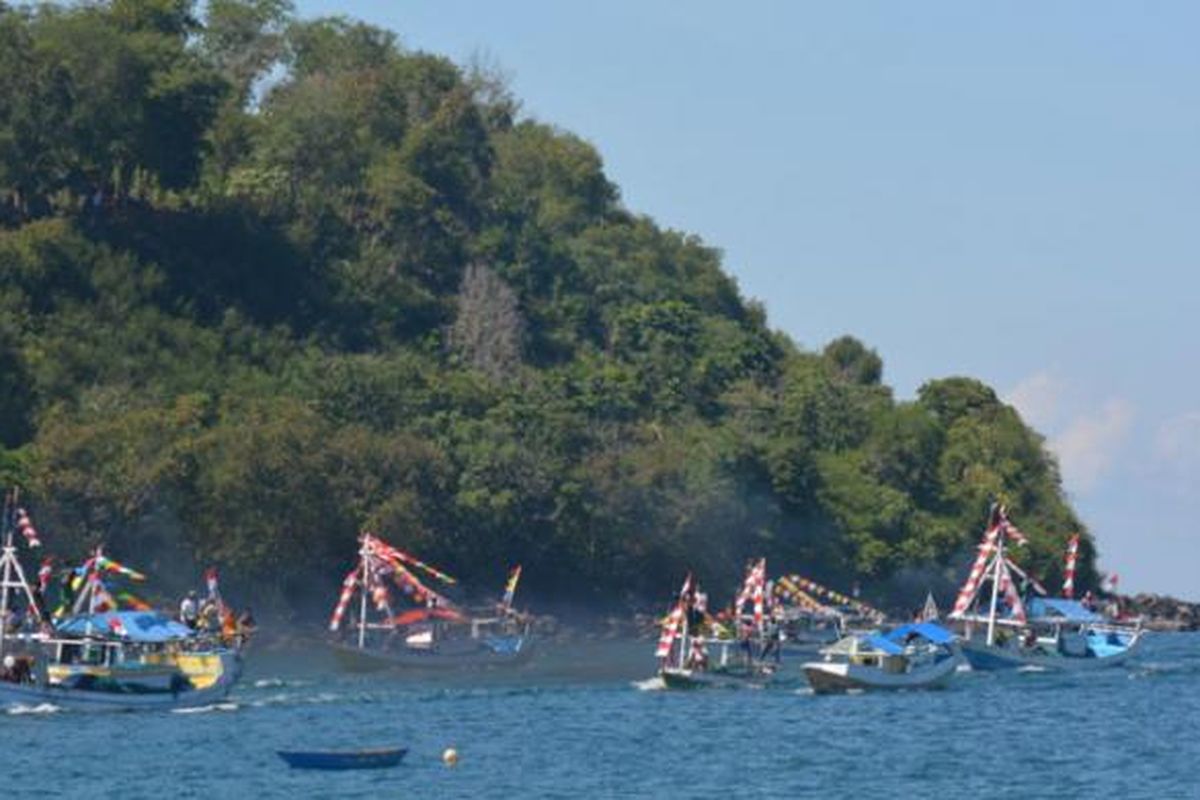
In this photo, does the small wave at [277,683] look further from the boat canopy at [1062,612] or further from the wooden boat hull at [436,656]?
the boat canopy at [1062,612]

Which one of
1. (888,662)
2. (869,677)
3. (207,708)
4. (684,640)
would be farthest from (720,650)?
(207,708)

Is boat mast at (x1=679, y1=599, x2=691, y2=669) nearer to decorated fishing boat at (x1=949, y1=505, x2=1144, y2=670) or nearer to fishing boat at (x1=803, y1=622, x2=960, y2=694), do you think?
fishing boat at (x1=803, y1=622, x2=960, y2=694)

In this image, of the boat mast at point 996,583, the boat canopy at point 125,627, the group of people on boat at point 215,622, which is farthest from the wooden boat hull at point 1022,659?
the boat canopy at point 125,627

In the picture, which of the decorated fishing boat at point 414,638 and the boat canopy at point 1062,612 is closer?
the decorated fishing boat at point 414,638

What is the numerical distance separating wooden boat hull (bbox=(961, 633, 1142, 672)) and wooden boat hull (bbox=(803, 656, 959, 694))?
9.97m

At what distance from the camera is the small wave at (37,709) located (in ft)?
388

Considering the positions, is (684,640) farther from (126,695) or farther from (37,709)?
(37,709)

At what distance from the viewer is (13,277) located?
18462cm

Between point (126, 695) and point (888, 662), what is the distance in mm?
35540

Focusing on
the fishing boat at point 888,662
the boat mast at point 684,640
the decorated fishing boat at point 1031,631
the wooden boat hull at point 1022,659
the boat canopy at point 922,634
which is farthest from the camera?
the decorated fishing boat at point 1031,631

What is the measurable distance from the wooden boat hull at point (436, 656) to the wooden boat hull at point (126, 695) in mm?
17434

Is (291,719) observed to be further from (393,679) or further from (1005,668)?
(1005,668)

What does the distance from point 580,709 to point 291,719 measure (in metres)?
13.1

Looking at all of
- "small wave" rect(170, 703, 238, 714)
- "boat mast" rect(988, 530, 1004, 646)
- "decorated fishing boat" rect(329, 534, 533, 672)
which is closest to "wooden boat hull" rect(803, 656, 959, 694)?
"boat mast" rect(988, 530, 1004, 646)
